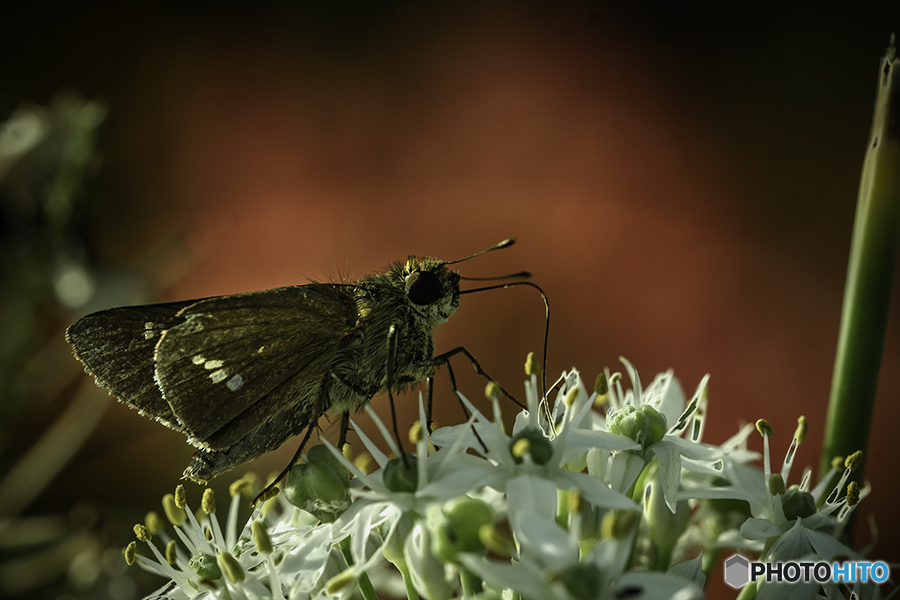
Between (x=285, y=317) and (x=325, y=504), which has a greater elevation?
(x=285, y=317)

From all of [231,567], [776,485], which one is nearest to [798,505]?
[776,485]

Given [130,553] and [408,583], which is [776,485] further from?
[130,553]

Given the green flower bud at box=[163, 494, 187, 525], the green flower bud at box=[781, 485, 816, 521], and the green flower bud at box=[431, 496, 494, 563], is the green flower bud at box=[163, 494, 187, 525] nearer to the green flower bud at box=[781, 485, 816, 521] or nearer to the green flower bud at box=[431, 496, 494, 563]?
the green flower bud at box=[431, 496, 494, 563]

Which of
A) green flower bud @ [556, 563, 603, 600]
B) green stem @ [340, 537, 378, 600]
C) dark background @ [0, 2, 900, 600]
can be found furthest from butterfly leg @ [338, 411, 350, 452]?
dark background @ [0, 2, 900, 600]

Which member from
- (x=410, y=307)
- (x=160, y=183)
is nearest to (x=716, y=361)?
(x=410, y=307)

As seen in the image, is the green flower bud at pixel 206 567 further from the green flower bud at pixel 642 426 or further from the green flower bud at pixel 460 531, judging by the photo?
the green flower bud at pixel 642 426

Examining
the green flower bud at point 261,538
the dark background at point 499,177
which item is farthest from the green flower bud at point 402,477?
the dark background at point 499,177

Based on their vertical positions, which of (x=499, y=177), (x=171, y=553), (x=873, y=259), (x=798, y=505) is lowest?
(x=798, y=505)

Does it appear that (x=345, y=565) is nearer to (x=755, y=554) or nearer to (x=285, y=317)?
(x=285, y=317)
